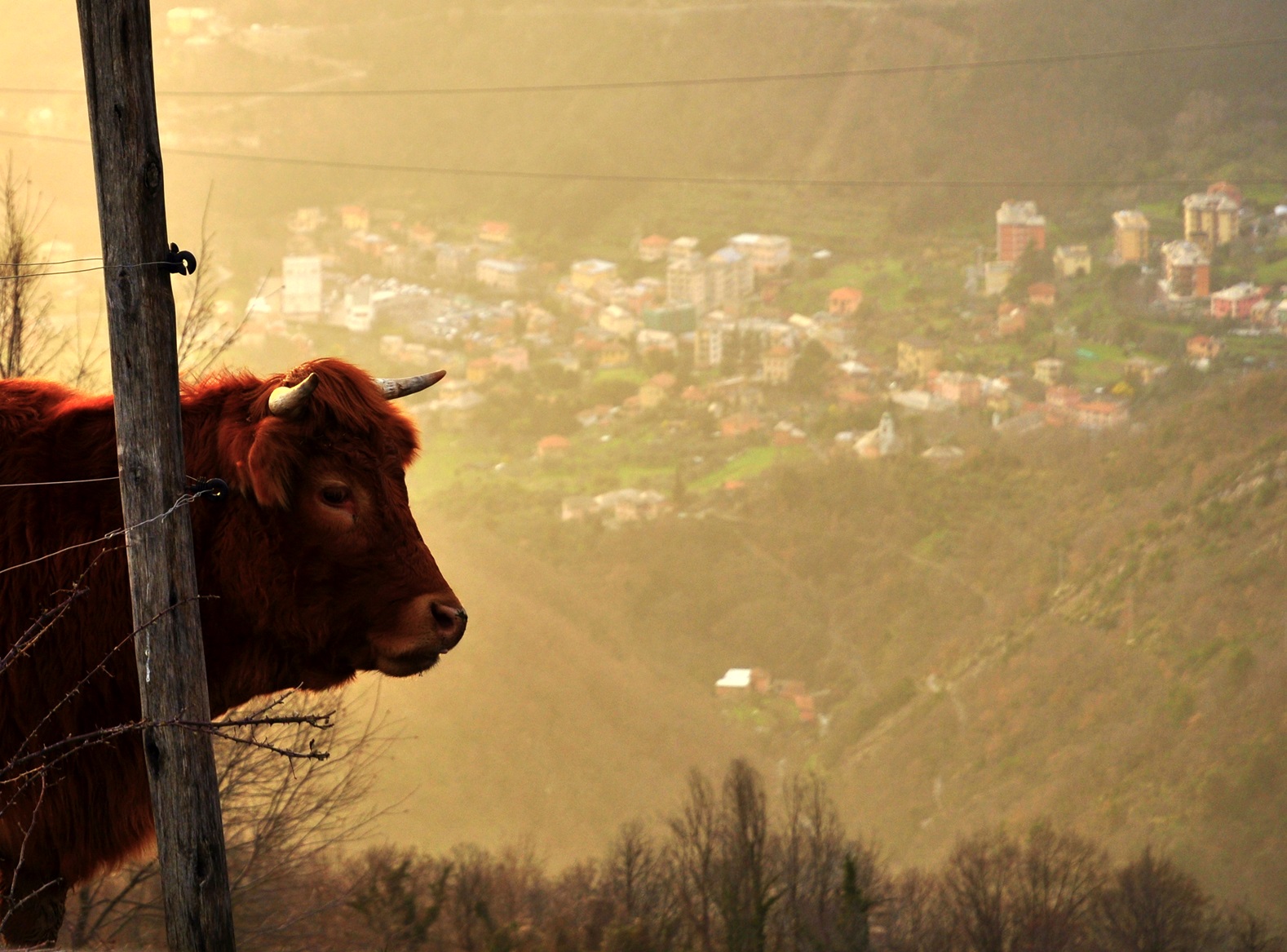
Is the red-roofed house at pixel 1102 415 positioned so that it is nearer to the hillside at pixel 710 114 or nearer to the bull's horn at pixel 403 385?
the hillside at pixel 710 114

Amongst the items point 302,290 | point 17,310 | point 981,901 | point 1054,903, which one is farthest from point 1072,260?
point 17,310

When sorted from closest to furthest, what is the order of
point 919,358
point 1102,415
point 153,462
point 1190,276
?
point 153,462 < point 1102,415 < point 1190,276 < point 919,358

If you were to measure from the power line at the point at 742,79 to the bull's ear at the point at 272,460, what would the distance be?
256 ft

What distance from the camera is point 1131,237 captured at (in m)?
69.3

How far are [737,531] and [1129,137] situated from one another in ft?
124

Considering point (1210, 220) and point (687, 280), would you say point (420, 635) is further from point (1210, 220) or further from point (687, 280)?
point (1210, 220)

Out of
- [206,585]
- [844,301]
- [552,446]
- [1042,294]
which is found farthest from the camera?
[844,301]

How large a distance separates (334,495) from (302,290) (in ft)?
214

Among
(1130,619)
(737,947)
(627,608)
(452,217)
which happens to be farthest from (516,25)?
(737,947)

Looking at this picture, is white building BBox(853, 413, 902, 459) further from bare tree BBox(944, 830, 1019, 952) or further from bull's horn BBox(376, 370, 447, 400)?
bull's horn BBox(376, 370, 447, 400)

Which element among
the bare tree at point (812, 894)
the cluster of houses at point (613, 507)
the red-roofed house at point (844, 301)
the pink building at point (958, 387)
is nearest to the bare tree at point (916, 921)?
the bare tree at point (812, 894)

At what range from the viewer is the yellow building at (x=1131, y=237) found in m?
68.9

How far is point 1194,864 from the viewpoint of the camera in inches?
1789

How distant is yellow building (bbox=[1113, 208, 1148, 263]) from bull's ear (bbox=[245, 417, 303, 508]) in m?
70.5
